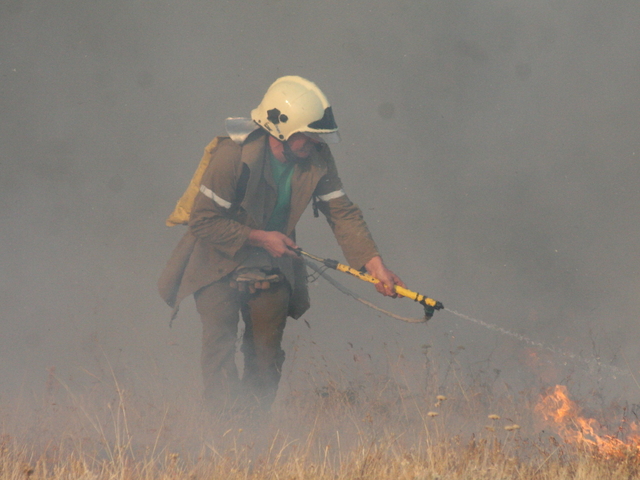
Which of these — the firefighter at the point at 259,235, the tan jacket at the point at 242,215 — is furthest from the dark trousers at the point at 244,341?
the tan jacket at the point at 242,215

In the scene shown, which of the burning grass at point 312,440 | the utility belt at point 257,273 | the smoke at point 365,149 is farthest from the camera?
the smoke at point 365,149

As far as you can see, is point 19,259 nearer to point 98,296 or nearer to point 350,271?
point 98,296

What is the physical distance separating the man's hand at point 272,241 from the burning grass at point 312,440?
0.94 m

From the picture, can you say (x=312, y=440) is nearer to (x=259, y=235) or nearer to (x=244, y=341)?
(x=244, y=341)

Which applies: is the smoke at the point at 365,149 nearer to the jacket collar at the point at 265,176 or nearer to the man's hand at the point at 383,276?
the man's hand at the point at 383,276

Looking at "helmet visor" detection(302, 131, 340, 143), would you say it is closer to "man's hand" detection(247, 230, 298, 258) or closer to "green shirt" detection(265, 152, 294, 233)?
"green shirt" detection(265, 152, 294, 233)

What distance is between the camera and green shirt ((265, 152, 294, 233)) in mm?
4344

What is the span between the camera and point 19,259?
26.5 ft

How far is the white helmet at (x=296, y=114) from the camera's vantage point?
413cm

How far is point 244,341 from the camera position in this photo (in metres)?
4.56

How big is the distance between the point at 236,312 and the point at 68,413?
143 centimetres

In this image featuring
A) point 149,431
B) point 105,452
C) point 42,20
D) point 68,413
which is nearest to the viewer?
point 105,452

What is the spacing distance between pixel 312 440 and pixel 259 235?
1152 millimetres

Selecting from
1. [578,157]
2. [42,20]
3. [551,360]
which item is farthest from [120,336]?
[578,157]
